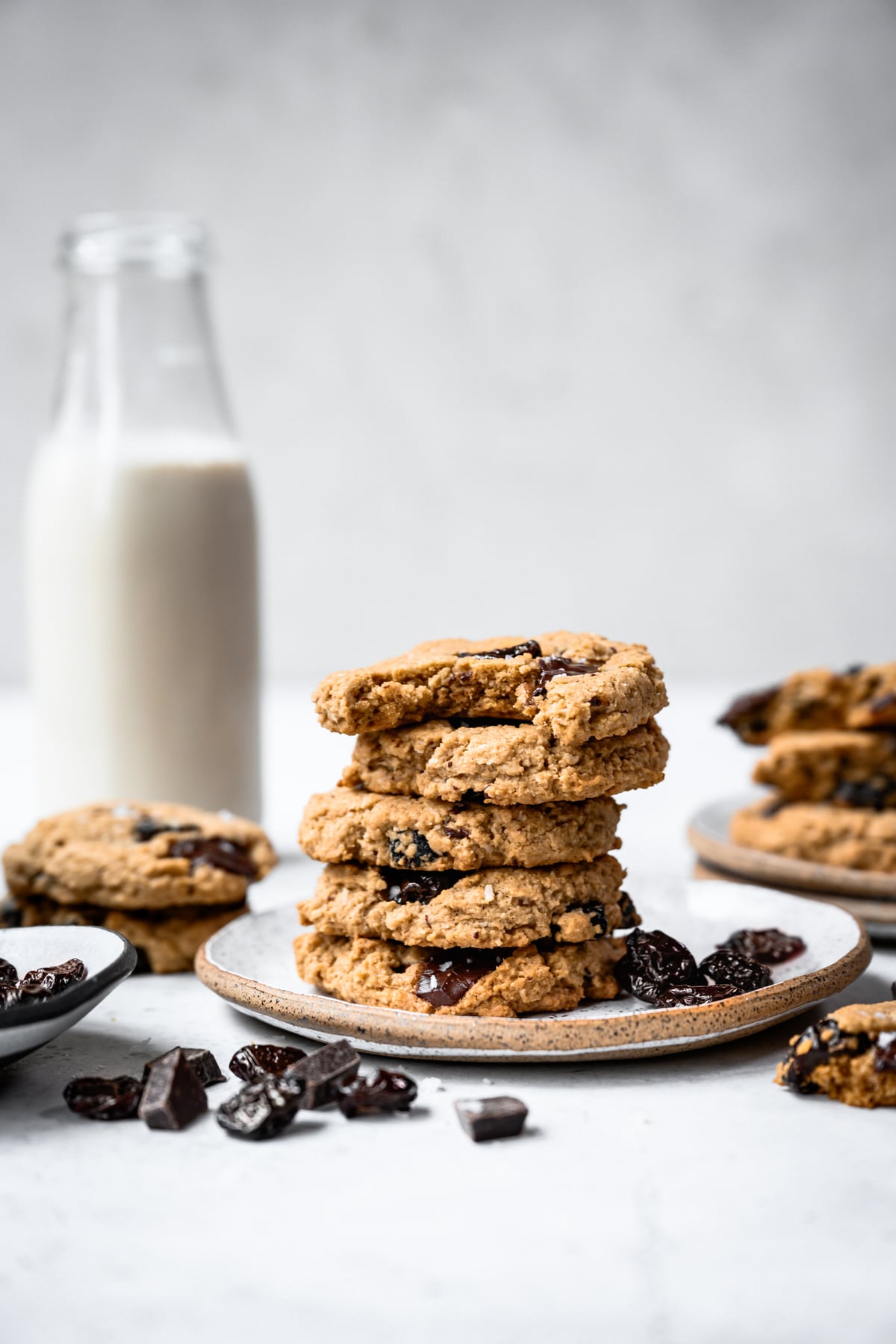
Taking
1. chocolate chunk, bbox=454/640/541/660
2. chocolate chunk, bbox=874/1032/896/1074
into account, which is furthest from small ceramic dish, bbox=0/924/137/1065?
chocolate chunk, bbox=874/1032/896/1074

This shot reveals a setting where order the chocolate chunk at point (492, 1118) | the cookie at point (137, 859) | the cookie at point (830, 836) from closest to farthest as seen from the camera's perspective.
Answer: the chocolate chunk at point (492, 1118)
the cookie at point (137, 859)
the cookie at point (830, 836)

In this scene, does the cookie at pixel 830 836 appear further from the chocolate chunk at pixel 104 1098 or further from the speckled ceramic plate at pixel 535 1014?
the chocolate chunk at pixel 104 1098

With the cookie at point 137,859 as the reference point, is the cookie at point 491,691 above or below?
above

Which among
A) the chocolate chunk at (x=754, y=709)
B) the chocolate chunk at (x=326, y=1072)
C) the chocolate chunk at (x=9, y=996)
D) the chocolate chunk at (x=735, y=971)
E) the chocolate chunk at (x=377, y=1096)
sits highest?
the chocolate chunk at (x=754, y=709)

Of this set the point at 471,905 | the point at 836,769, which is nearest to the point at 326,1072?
the point at 471,905

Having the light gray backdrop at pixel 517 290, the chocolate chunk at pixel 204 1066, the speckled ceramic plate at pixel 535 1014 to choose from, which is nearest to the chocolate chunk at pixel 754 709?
the speckled ceramic plate at pixel 535 1014

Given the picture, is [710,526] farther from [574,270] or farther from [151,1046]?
[151,1046]

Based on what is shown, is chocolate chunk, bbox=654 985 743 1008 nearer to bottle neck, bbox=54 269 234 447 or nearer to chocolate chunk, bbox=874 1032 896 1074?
chocolate chunk, bbox=874 1032 896 1074
